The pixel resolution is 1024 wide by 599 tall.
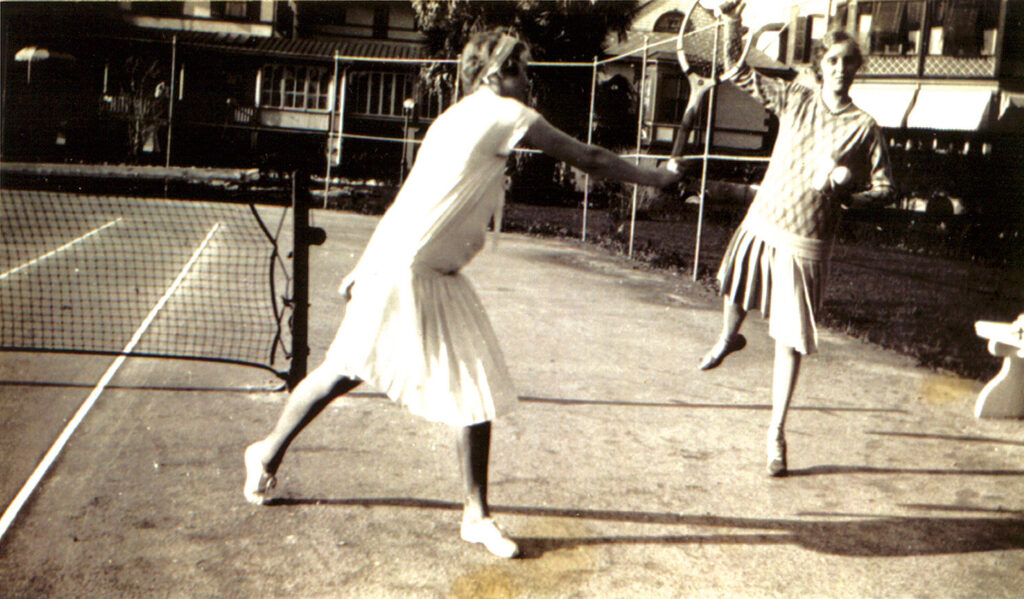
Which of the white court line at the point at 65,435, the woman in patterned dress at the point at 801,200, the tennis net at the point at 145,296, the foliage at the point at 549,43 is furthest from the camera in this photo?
the foliage at the point at 549,43

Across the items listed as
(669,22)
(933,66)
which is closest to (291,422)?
(933,66)

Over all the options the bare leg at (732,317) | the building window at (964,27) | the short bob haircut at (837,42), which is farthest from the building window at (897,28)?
the bare leg at (732,317)

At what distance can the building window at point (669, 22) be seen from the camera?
42784 millimetres

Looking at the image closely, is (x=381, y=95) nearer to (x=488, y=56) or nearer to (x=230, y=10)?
(x=230, y=10)

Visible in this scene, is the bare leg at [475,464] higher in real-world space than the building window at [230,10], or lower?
lower

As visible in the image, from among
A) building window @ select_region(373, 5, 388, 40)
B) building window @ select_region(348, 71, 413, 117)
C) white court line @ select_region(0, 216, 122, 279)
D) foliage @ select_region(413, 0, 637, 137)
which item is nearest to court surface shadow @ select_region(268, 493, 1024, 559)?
white court line @ select_region(0, 216, 122, 279)

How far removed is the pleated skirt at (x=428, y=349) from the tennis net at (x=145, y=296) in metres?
1.77

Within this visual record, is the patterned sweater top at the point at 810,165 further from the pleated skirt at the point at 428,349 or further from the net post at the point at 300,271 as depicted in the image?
the net post at the point at 300,271

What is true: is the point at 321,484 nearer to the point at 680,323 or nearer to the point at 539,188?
the point at 680,323

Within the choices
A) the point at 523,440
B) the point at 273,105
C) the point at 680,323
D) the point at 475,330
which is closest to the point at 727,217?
the point at 680,323

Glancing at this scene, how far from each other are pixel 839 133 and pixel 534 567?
2339 millimetres

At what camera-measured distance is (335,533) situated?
3969 mm

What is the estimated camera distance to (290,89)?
39.0 metres

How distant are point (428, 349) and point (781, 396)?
198cm
